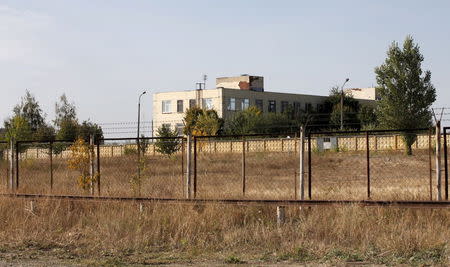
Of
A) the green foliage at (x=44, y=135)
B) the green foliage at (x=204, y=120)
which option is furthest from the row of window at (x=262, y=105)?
the green foliage at (x=44, y=135)

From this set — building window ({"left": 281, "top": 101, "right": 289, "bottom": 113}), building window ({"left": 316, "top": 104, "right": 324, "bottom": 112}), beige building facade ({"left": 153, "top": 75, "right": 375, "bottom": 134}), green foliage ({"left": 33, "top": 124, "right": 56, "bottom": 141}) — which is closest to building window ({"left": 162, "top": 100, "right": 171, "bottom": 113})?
beige building facade ({"left": 153, "top": 75, "right": 375, "bottom": 134})

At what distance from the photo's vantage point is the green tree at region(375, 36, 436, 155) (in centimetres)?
5000

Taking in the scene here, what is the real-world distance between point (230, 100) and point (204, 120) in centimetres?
1228

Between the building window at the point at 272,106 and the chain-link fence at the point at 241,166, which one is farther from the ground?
the building window at the point at 272,106

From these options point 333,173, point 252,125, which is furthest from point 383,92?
point 252,125

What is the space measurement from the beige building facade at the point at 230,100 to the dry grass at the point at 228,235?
72757 millimetres

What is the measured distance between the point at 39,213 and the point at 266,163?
1057 inches

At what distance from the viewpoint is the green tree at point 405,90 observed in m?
50.0

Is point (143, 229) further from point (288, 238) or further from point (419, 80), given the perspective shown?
point (419, 80)

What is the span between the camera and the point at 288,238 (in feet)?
39.1

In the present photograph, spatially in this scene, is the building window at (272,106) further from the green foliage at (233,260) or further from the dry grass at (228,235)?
Result: the green foliage at (233,260)

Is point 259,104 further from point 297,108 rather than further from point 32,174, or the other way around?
point 32,174

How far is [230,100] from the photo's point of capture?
297 ft

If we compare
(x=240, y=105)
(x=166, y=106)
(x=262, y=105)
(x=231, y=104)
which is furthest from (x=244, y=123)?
(x=166, y=106)
